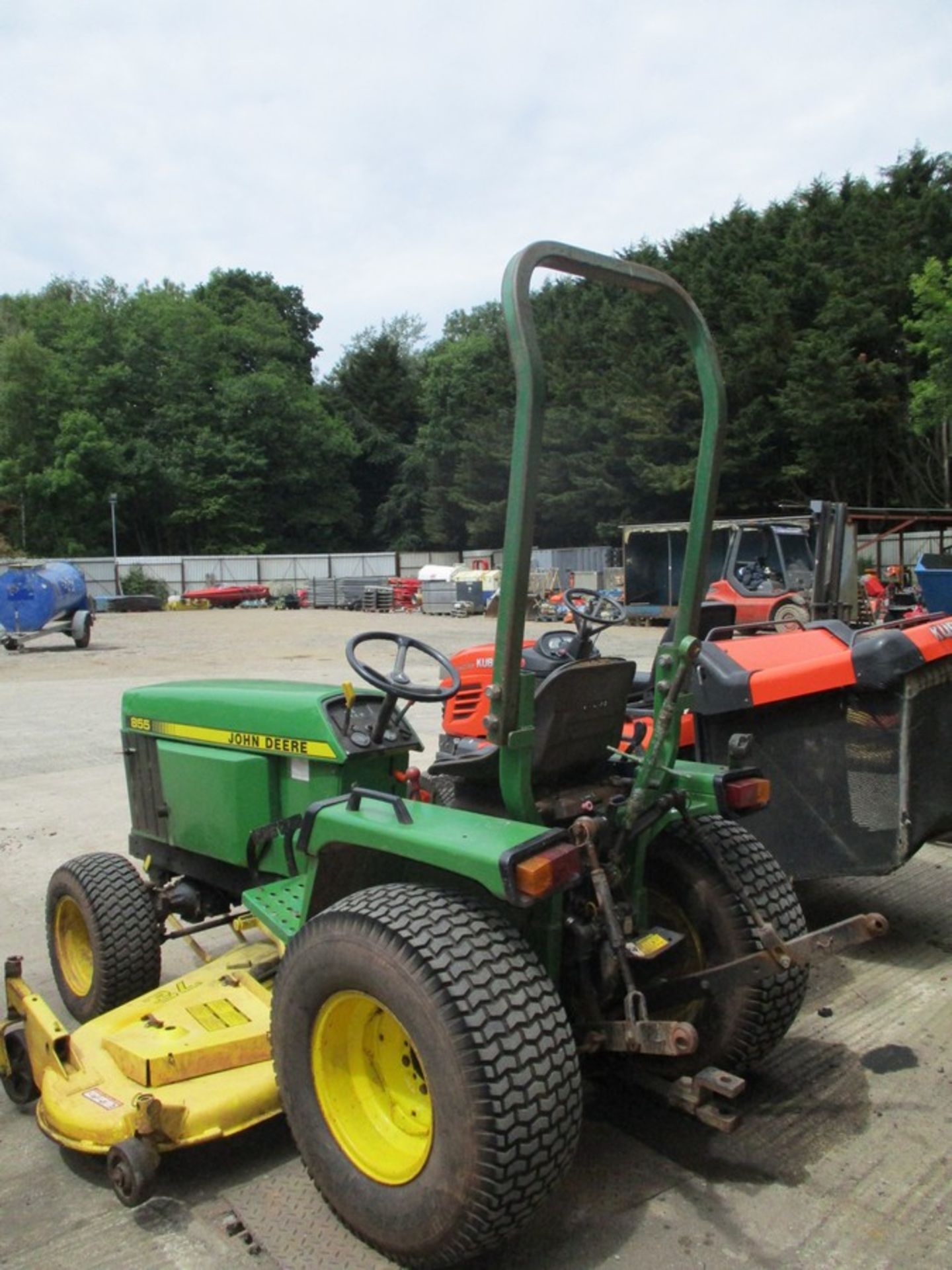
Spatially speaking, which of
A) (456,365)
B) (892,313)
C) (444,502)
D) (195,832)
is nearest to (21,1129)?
(195,832)

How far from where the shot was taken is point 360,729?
3.22m

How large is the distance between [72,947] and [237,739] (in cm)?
106

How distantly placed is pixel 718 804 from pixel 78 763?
6.52 m

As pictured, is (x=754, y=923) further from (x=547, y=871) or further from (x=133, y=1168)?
(x=133, y=1168)

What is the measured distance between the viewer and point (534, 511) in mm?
2279

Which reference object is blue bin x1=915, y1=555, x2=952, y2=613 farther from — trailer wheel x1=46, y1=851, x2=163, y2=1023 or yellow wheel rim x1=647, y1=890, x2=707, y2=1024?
trailer wheel x1=46, y1=851, x2=163, y2=1023

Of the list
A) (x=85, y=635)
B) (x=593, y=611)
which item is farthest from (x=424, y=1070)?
(x=85, y=635)

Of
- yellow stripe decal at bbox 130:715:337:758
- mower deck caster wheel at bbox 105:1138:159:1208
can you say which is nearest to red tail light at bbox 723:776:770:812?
yellow stripe decal at bbox 130:715:337:758

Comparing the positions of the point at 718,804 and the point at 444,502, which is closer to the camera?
the point at 718,804

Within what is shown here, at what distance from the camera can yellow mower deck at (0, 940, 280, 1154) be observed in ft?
8.25

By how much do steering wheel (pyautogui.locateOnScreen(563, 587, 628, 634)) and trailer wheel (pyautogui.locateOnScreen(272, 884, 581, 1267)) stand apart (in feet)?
6.68

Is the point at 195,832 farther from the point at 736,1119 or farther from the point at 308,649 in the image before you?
the point at 308,649

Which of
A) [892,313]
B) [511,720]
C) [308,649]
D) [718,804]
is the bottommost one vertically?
[308,649]

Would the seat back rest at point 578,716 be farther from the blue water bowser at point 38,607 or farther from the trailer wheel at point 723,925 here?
the blue water bowser at point 38,607
